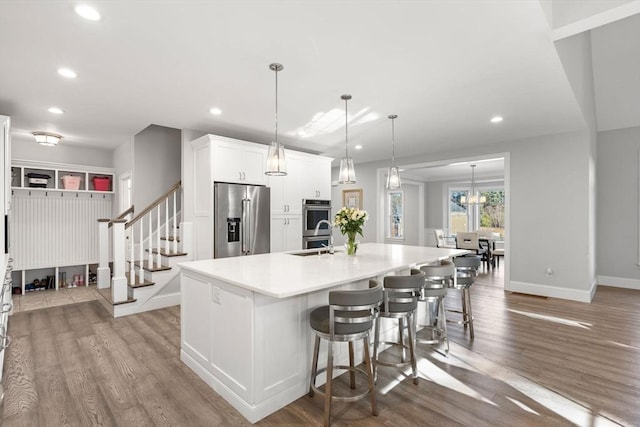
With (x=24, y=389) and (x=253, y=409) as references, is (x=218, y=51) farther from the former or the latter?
(x=24, y=389)

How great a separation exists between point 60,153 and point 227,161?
12.7ft

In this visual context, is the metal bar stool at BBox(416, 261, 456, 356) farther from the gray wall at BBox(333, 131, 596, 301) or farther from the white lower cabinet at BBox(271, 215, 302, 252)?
the gray wall at BBox(333, 131, 596, 301)

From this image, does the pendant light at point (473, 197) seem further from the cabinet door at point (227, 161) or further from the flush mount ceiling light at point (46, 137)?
the flush mount ceiling light at point (46, 137)

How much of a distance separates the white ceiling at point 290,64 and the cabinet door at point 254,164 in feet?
0.89

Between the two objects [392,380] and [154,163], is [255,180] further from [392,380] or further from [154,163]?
[392,380]

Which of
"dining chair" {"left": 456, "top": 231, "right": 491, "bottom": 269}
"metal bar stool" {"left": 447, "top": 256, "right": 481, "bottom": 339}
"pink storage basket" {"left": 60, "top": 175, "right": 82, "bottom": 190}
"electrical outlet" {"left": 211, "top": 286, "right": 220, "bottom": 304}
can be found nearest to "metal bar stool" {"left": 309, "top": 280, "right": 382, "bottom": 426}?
"electrical outlet" {"left": 211, "top": 286, "right": 220, "bottom": 304}

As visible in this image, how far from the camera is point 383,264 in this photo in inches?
110

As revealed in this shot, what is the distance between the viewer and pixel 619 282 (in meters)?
5.59

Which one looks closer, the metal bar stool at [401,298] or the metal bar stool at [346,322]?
the metal bar stool at [346,322]

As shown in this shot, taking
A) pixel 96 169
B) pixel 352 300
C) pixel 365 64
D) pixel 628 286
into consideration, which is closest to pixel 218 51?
pixel 365 64

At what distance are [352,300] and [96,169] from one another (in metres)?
6.36

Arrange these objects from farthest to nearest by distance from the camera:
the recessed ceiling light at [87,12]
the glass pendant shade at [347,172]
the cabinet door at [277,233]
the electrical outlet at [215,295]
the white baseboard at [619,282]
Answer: the white baseboard at [619,282]
the cabinet door at [277,233]
the glass pendant shade at [347,172]
the electrical outlet at [215,295]
the recessed ceiling light at [87,12]

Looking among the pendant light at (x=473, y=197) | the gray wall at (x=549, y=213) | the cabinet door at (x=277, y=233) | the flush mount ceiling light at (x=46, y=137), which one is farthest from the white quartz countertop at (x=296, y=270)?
the pendant light at (x=473, y=197)

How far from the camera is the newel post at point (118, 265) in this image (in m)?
4.04
